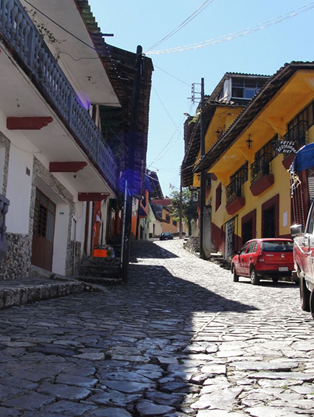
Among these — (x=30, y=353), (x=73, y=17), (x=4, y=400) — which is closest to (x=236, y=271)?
(x=73, y=17)

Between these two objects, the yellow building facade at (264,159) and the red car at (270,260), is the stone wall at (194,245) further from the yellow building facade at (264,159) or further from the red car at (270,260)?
the red car at (270,260)

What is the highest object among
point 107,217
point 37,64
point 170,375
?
point 37,64

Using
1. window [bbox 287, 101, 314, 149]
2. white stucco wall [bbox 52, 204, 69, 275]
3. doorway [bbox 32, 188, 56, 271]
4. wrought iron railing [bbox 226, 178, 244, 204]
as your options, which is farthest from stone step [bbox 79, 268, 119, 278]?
wrought iron railing [bbox 226, 178, 244, 204]

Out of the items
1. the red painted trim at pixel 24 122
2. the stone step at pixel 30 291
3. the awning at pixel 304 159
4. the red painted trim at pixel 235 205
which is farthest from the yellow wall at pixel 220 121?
the red painted trim at pixel 24 122

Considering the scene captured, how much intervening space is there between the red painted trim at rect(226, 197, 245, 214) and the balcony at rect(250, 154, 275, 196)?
166 cm

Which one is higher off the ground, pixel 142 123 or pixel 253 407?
pixel 142 123

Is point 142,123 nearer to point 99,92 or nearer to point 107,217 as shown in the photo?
point 99,92

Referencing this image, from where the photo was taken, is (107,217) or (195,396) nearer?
(195,396)

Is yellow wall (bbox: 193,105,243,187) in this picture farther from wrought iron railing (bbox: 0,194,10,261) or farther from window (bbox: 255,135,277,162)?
wrought iron railing (bbox: 0,194,10,261)

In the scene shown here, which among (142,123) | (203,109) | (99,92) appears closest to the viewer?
(99,92)

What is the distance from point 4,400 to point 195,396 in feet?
3.92

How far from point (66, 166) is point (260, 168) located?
35.4 ft

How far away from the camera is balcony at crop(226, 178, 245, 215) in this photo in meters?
24.3

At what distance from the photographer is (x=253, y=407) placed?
2918mm
